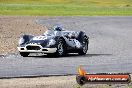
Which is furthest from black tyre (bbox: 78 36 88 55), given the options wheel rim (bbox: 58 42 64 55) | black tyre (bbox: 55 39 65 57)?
wheel rim (bbox: 58 42 64 55)

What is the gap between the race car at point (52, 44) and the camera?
858 inches

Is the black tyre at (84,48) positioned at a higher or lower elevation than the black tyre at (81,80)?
lower

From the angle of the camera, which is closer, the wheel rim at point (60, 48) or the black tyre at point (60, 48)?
the black tyre at point (60, 48)

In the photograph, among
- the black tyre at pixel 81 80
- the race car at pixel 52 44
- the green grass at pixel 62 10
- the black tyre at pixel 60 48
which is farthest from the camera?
the green grass at pixel 62 10

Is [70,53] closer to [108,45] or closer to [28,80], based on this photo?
[108,45]

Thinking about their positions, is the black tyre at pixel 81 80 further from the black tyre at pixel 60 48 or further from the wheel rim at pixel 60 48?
the wheel rim at pixel 60 48

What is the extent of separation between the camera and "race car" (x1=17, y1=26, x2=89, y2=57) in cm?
2178

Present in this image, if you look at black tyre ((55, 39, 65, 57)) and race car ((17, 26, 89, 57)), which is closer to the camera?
race car ((17, 26, 89, 57))

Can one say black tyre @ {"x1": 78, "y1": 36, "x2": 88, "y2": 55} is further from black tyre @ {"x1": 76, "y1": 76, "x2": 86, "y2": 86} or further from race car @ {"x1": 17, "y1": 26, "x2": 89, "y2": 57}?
black tyre @ {"x1": 76, "y1": 76, "x2": 86, "y2": 86}

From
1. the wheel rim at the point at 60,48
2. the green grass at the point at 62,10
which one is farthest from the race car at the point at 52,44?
the green grass at the point at 62,10

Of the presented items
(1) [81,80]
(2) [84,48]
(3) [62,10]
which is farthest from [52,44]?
(3) [62,10]

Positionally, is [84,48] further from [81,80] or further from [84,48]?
[81,80]

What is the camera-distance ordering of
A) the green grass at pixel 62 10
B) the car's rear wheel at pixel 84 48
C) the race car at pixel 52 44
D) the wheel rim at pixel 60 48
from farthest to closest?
the green grass at pixel 62 10 → the car's rear wheel at pixel 84 48 → the wheel rim at pixel 60 48 → the race car at pixel 52 44

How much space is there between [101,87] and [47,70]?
376 centimetres
